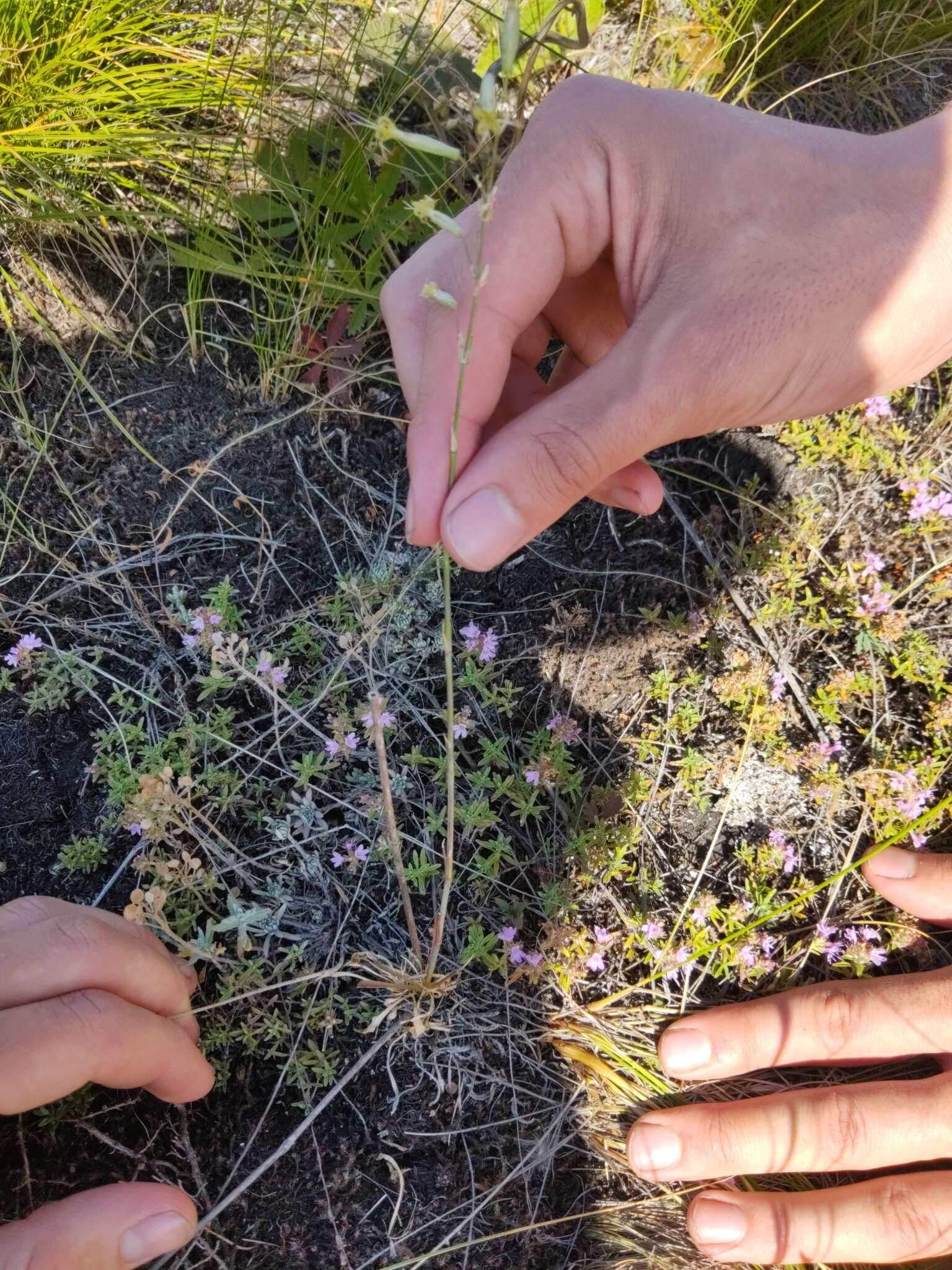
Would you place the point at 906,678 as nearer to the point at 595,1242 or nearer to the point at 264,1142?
the point at 595,1242

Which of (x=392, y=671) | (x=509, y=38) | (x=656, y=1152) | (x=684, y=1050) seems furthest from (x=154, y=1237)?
(x=509, y=38)

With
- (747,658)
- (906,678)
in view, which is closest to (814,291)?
(747,658)

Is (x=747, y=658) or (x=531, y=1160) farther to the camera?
(x=747, y=658)

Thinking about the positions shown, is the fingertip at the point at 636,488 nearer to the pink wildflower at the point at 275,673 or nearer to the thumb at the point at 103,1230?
the pink wildflower at the point at 275,673

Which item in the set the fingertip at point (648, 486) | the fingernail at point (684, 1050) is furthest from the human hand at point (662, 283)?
the fingernail at point (684, 1050)

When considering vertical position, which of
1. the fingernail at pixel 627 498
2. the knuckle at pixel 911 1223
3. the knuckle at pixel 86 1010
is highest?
the fingernail at pixel 627 498

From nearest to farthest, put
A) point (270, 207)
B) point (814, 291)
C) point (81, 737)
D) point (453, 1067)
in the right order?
1. point (814, 291)
2. point (453, 1067)
3. point (81, 737)
4. point (270, 207)
